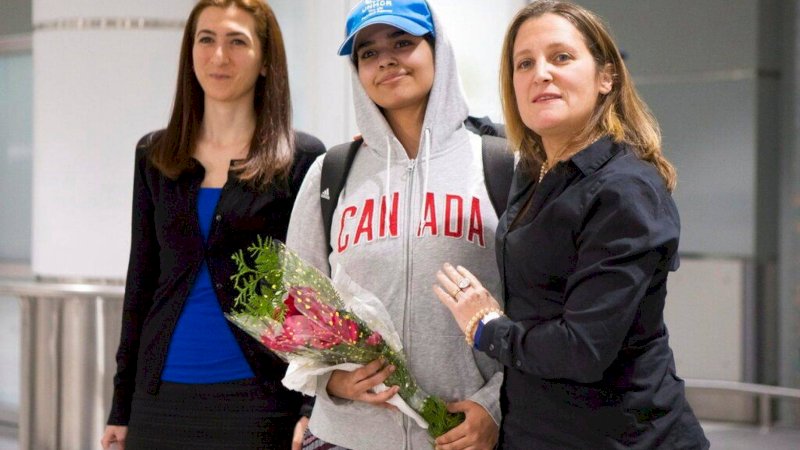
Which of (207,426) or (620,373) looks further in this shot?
(207,426)

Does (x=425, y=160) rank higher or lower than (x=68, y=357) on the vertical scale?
higher

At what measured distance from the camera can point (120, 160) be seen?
16.2ft

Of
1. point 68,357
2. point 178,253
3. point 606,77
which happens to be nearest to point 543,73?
point 606,77

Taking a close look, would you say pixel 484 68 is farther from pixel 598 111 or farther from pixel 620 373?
pixel 620 373

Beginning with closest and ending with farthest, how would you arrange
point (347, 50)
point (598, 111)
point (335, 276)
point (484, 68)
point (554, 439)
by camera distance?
point (554, 439) → point (598, 111) → point (335, 276) → point (347, 50) → point (484, 68)

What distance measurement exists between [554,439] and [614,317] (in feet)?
1.06

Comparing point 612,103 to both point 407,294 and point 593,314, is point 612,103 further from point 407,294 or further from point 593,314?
point 407,294

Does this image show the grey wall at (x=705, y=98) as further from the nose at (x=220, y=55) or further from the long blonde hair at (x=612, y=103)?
the long blonde hair at (x=612, y=103)

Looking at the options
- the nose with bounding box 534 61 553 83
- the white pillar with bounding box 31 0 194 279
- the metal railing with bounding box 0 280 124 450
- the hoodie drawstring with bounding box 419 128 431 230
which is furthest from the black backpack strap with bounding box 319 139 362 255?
the white pillar with bounding box 31 0 194 279

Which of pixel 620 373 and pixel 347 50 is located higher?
pixel 347 50

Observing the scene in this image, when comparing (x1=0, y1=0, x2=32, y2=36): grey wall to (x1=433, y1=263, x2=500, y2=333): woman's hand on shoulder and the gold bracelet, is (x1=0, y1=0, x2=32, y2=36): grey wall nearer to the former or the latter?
(x1=433, y1=263, x2=500, y2=333): woman's hand on shoulder

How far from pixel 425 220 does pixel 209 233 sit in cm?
82

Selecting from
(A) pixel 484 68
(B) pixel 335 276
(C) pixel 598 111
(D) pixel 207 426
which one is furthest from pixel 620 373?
(A) pixel 484 68

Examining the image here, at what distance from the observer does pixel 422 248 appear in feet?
8.39
